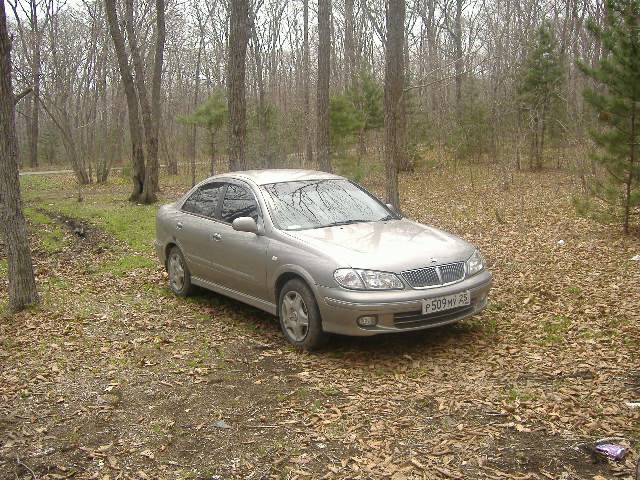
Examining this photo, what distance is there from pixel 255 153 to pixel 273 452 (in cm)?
1910

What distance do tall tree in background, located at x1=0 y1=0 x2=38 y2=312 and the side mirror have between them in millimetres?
2484

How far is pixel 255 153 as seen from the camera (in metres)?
22.4

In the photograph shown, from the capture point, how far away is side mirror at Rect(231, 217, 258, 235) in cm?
633

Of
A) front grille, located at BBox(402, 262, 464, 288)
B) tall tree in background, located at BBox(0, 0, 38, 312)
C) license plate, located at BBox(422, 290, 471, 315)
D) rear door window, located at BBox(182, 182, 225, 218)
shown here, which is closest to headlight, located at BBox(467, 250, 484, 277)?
front grille, located at BBox(402, 262, 464, 288)

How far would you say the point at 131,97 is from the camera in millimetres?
18703

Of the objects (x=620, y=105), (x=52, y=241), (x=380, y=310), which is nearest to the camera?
(x=380, y=310)

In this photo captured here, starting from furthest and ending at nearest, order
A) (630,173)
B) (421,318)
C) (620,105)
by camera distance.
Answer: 1. (630,173)
2. (620,105)
3. (421,318)

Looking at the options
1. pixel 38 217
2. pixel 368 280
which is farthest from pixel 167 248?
pixel 38 217

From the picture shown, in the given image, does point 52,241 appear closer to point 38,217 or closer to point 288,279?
point 38,217

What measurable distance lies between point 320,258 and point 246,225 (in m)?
1.10

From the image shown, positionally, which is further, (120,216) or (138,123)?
(138,123)

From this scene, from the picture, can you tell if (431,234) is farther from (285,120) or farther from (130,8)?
(285,120)

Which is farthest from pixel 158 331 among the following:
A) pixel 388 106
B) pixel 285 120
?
pixel 285 120

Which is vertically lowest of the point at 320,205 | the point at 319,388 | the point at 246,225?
the point at 319,388
